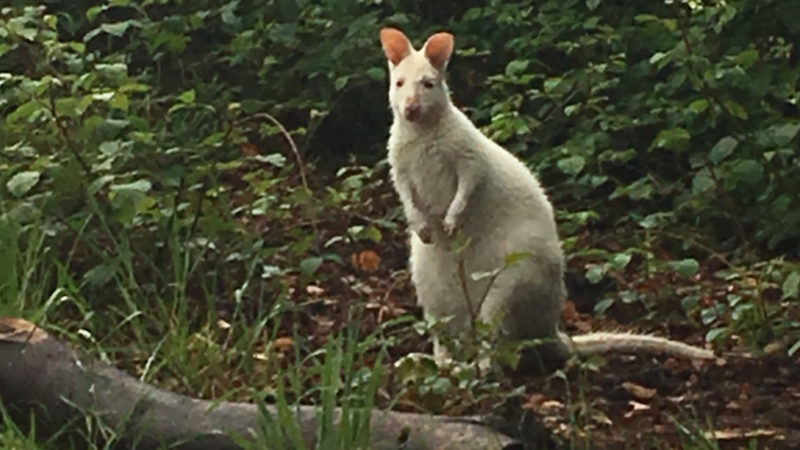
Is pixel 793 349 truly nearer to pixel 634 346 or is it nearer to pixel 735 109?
pixel 634 346

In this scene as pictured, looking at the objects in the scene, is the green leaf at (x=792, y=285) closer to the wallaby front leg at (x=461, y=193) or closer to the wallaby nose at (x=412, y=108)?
the wallaby front leg at (x=461, y=193)

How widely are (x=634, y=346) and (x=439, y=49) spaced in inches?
45.8

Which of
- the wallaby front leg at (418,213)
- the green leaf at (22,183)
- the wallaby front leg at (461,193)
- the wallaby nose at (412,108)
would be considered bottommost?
the wallaby front leg at (418,213)

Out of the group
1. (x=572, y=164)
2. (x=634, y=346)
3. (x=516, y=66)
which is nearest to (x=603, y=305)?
(x=634, y=346)

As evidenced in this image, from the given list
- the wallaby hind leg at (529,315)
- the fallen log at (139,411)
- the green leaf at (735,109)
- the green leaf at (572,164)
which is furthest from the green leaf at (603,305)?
the fallen log at (139,411)

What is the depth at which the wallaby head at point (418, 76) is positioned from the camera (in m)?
4.96

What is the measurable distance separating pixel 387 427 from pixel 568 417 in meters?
0.74

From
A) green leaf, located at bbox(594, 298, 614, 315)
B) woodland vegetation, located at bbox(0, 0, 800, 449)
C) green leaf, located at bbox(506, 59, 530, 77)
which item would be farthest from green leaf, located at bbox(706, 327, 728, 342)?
green leaf, located at bbox(506, 59, 530, 77)

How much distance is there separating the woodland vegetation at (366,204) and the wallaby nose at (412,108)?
629 mm

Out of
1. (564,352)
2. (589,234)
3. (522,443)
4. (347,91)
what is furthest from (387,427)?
(347,91)

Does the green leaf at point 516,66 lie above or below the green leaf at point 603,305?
above

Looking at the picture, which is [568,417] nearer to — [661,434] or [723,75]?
[661,434]

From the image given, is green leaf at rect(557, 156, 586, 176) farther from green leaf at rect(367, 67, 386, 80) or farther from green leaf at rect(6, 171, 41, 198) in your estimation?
green leaf at rect(6, 171, 41, 198)

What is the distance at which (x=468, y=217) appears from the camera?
5086 mm
